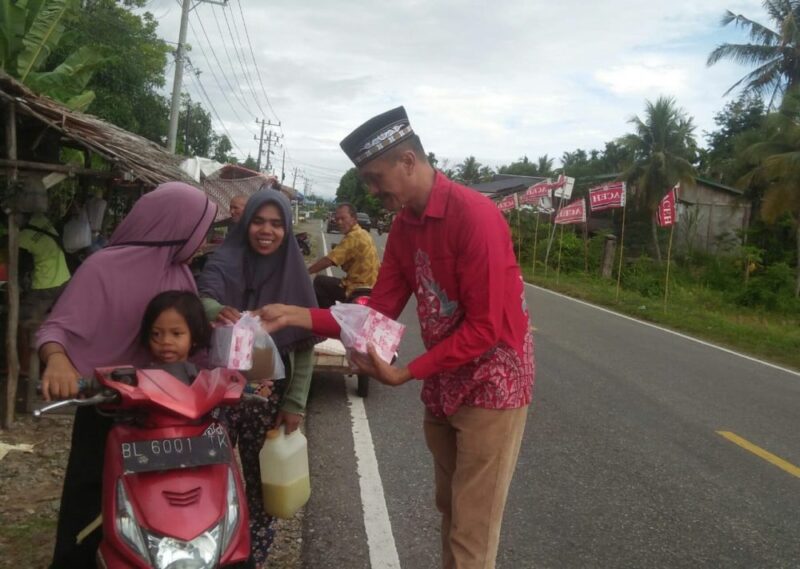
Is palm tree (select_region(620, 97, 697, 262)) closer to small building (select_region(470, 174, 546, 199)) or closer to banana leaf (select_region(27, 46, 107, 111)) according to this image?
small building (select_region(470, 174, 546, 199))

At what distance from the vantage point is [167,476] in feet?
7.61

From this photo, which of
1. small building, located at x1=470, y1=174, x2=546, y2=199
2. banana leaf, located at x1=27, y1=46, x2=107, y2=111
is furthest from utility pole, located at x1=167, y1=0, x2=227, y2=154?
small building, located at x1=470, y1=174, x2=546, y2=199

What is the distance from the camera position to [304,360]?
327 cm

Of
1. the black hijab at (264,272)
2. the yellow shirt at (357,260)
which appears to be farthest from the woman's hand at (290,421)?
the yellow shirt at (357,260)

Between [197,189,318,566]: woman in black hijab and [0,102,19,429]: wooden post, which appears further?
[0,102,19,429]: wooden post

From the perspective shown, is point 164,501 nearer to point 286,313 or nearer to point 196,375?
point 196,375

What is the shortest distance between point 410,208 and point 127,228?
41.4 inches

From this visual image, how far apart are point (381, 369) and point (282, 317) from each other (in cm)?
57

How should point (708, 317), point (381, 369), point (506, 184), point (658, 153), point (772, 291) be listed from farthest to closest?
1. point (506, 184)
2. point (658, 153)
3. point (772, 291)
4. point (708, 317)
5. point (381, 369)

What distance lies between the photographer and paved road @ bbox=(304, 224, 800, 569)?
13.1 ft

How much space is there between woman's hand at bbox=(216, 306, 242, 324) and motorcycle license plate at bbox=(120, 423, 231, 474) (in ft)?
1.67

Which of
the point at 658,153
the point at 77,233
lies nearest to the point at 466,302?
the point at 77,233

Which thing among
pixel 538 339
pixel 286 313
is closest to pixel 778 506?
pixel 286 313

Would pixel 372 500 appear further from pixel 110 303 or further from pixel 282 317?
pixel 110 303
